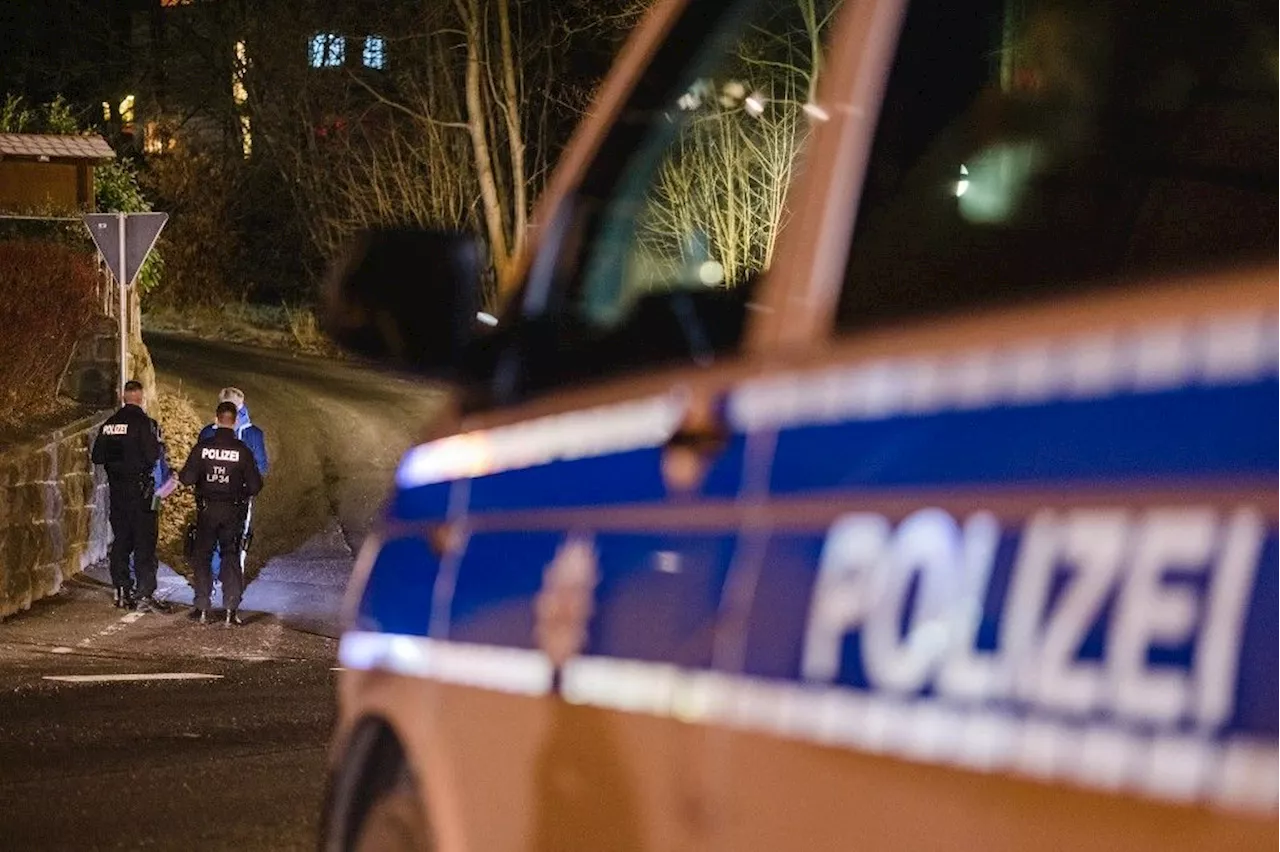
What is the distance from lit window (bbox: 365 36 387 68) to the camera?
4062 centimetres

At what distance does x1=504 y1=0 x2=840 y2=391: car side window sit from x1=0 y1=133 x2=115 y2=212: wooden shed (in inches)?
1004

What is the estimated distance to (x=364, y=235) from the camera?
3.47 meters

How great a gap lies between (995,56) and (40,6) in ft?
163

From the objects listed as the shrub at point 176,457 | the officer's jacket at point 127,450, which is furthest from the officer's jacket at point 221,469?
the shrub at point 176,457

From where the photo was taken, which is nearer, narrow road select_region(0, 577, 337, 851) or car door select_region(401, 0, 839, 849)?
car door select_region(401, 0, 839, 849)

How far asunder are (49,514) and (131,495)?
92 centimetres

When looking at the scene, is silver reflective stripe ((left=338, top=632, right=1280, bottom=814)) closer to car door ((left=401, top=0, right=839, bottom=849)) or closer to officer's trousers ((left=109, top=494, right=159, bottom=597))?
car door ((left=401, top=0, right=839, bottom=849))

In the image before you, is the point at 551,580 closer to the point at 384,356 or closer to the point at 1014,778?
the point at 384,356

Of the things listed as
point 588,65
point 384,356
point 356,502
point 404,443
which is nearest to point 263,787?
point 384,356

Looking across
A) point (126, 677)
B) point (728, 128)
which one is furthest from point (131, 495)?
point (728, 128)

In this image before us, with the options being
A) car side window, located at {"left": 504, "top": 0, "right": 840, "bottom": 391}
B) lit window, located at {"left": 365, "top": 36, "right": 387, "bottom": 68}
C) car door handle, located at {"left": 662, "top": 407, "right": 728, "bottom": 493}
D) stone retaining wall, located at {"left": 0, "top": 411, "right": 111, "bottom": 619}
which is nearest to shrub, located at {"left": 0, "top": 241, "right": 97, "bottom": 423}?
stone retaining wall, located at {"left": 0, "top": 411, "right": 111, "bottom": 619}

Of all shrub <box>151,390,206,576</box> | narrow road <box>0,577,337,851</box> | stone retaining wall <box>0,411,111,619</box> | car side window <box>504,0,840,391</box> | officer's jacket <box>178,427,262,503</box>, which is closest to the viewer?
car side window <box>504,0,840,391</box>

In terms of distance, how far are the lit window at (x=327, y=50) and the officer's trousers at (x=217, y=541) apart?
2799 cm

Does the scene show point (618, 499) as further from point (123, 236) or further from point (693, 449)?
point (123, 236)
